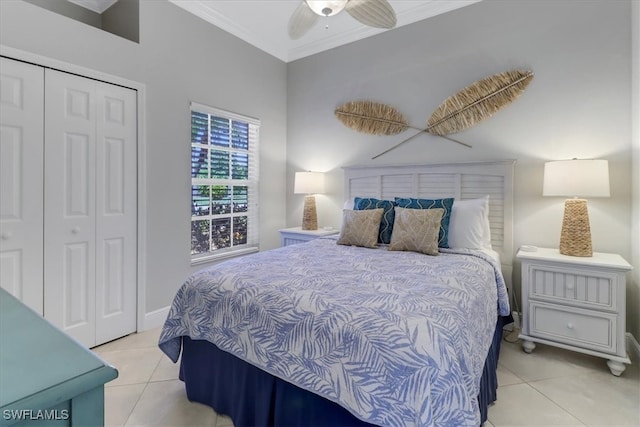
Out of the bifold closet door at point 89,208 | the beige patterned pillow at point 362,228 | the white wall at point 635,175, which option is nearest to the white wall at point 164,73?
the bifold closet door at point 89,208

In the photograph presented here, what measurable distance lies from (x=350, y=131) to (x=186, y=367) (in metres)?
2.84

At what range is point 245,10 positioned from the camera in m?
3.18

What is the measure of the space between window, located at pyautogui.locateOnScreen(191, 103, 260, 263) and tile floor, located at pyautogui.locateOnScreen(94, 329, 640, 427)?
1.27 m

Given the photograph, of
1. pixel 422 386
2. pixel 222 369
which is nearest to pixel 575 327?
pixel 422 386

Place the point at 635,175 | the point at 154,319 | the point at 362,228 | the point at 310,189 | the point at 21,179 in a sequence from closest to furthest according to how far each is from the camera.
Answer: the point at 21,179 < the point at 635,175 < the point at 362,228 < the point at 154,319 < the point at 310,189

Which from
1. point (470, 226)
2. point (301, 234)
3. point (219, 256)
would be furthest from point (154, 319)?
point (470, 226)

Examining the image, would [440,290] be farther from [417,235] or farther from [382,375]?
[417,235]

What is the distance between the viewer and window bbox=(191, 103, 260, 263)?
127 inches

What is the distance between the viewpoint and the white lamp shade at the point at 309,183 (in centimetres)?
368

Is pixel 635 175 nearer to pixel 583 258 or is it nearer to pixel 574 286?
pixel 583 258

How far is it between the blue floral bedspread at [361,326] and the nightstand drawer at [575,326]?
51 centimetres

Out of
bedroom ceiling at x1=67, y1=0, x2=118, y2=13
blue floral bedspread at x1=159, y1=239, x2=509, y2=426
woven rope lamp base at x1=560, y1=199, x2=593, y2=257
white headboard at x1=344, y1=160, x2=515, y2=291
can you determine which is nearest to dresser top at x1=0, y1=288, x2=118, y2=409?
blue floral bedspread at x1=159, y1=239, x2=509, y2=426

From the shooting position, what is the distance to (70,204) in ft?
7.66

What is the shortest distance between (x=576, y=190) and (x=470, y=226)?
0.70 metres
